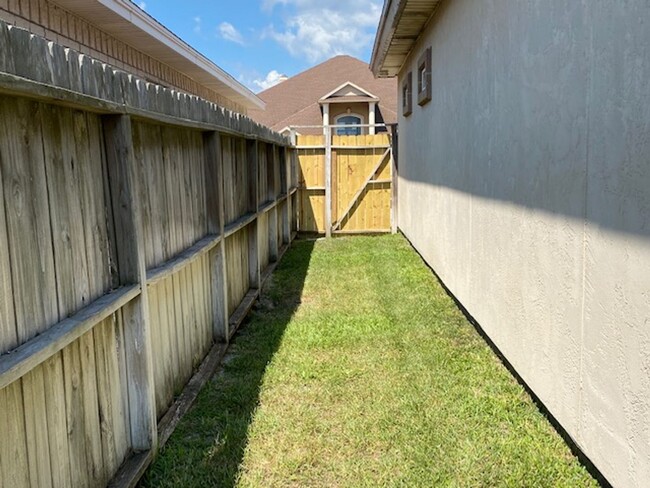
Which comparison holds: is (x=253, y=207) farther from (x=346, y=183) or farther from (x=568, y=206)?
(x=346, y=183)

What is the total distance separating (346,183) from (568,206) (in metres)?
8.08

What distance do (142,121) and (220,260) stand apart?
1.61 metres

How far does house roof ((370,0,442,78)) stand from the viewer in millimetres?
6142

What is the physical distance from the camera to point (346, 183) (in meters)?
10.6

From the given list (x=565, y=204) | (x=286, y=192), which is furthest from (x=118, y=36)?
(x=565, y=204)

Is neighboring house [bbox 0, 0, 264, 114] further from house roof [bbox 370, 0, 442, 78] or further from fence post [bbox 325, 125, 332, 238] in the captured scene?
house roof [bbox 370, 0, 442, 78]

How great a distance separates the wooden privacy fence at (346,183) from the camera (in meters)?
10.5

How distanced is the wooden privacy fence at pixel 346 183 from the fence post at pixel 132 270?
316 inches

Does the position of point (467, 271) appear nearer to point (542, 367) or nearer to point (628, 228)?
point (542, 367)

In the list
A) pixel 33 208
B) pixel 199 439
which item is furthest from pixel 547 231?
pixel 33 208

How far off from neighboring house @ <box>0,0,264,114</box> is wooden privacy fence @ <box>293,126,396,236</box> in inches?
94.3

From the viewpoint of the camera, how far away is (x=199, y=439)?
9.30 feet

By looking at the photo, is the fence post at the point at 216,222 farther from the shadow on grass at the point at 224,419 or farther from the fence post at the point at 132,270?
the fence post at the point at 132,270

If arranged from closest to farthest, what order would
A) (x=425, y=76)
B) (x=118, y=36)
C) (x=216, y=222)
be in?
(x=216, y=222) < (x=118, y=36) < (x=425, y=76)
